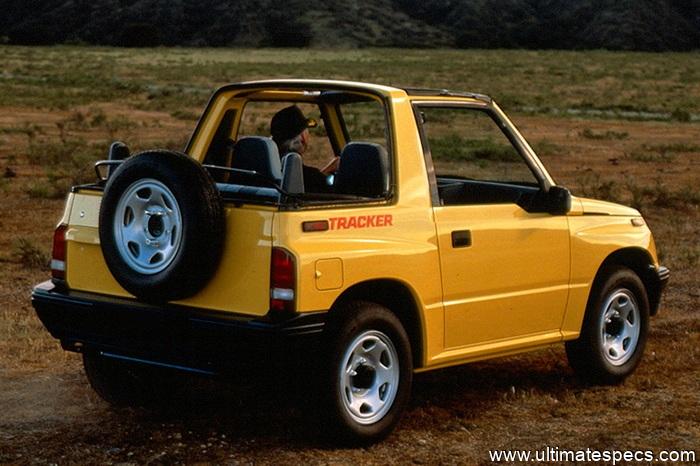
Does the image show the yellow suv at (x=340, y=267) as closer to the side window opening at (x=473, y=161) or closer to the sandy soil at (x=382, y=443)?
the side window opening at (x=473, y=161)

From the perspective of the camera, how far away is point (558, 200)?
7102 mm

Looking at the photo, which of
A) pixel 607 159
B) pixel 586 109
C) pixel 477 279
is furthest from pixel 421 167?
pixel 586 109

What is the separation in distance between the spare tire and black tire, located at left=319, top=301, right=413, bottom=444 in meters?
0.64

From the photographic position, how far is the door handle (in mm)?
6652

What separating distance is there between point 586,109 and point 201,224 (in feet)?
130

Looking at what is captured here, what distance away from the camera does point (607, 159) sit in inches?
1046

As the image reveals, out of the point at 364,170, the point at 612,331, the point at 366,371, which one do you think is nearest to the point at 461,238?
the point at 364,170

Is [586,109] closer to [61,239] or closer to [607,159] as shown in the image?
[607,159]

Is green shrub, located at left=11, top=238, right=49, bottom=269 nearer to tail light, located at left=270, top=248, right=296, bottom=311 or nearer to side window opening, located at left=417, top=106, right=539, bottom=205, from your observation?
side window opening, located at left=417, top=106, right=539, bottom=205

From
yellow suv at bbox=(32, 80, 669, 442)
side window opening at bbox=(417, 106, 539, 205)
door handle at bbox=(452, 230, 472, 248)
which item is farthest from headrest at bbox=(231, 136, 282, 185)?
door handle at bbox=(452, 230, 472, 248)

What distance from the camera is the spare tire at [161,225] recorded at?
5867 millimetres

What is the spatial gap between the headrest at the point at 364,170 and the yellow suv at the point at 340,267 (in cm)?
1

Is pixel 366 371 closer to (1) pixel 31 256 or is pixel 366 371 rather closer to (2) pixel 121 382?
(2) pixel 121 382

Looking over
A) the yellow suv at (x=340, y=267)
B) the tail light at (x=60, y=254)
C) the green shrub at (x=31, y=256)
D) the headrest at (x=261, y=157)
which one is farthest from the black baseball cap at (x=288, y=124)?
the green shrub at (x=31, y=256)
